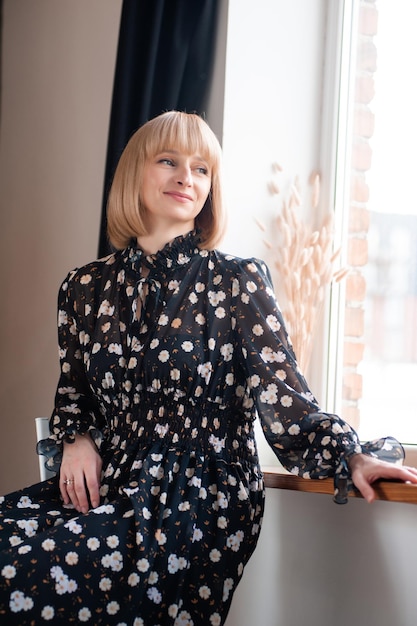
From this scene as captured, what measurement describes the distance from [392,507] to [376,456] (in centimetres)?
18

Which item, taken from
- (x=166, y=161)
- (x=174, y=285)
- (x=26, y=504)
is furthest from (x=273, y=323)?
(x=26, y=504)

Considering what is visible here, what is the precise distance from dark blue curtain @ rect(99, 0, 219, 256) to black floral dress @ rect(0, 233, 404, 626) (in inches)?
23.8

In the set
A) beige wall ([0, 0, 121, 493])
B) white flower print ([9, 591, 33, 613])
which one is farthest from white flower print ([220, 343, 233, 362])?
beige wall ([0, 0, 121, 493])

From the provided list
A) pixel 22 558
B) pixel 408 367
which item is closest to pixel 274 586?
pixel 22 558

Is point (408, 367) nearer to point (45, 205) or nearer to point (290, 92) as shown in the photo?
point (290, 92)

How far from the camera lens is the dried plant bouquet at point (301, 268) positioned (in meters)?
2.27

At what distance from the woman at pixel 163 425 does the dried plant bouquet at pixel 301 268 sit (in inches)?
17.7

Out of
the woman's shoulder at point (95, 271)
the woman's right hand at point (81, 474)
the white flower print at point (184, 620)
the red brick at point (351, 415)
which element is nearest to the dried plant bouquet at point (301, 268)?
the red brick at point (351, 415)

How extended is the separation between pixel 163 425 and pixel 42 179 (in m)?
1.50

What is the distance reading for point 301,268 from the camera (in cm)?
229

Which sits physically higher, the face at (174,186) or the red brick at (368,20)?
the red brick at (368,20)

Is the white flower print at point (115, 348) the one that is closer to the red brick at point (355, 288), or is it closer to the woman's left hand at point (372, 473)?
the woman's left hand at point (372, 473)

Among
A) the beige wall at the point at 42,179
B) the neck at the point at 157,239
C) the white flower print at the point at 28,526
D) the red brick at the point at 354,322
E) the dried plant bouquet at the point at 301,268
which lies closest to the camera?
the white flower print at the point at 28,526

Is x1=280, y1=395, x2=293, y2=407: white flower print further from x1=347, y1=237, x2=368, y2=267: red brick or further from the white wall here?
x1=347, y1=237, x2=368, y2=267: red brick
